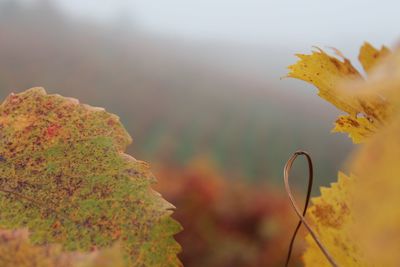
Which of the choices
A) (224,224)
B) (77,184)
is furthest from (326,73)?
(224,224)

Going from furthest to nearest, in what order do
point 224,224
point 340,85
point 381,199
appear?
point 224,224, point 340,85, point 381,199

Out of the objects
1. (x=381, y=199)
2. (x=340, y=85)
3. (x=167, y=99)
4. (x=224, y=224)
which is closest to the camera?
(x=381, y=199)

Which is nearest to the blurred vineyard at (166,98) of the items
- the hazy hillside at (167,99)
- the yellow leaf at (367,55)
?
the hazy hillside at (167,99)

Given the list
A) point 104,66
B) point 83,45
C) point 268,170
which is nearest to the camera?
point 268,170

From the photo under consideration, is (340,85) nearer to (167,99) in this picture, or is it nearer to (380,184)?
(380,184)

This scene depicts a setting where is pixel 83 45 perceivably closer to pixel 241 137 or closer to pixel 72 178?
pixel 241 137

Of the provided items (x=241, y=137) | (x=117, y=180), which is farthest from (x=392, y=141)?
(x=241, y=137)
